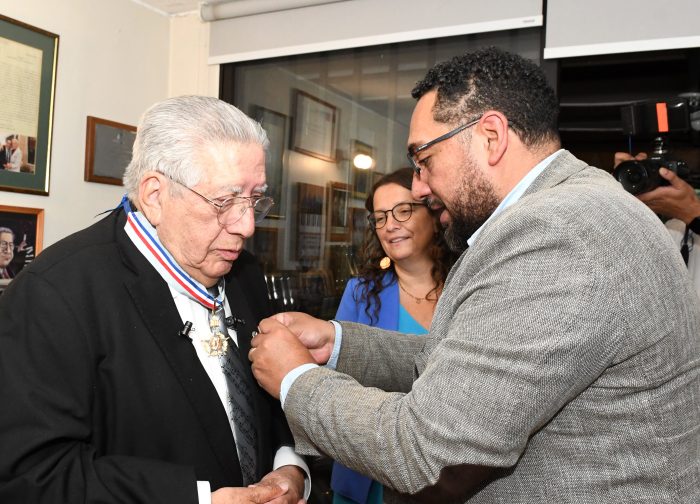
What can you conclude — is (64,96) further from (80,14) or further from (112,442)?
(112,442)

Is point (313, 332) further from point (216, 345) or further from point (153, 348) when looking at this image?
point (153, 348)

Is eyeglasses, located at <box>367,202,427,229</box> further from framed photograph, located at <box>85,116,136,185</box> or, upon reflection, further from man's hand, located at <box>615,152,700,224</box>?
framed photograph, located at <box>85,116,136,185</box>

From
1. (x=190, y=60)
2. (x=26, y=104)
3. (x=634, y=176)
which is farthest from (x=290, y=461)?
(x=190, y=60)

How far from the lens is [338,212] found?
350cm

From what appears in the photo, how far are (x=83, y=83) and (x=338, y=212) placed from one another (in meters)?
1.49

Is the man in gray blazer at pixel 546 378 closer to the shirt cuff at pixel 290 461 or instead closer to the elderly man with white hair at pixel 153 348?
the elderly man with white hair at pixel 153 348

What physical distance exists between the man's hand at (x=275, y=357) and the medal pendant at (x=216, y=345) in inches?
5.5

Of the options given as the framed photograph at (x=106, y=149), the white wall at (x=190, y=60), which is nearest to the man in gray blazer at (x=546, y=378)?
the framed photograph at (x=106, y=149)

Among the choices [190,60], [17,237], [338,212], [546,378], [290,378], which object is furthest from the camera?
[190,60]

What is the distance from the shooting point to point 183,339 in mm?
1332

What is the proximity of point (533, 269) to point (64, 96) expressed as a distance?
288 cm

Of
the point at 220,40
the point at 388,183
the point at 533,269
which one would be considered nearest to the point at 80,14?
the point at 220,40

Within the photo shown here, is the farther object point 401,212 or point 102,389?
point 401,212

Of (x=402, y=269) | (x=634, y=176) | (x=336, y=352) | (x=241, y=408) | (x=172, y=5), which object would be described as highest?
(x=172, y=5)
